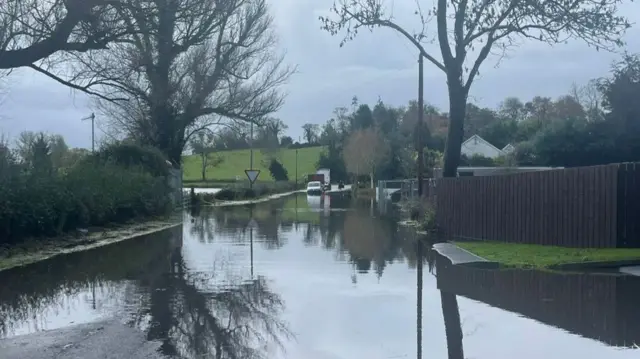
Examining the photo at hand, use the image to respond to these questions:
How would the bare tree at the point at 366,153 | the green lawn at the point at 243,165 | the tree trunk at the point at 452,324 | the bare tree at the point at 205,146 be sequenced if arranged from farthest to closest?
the green lawn at the point at 243,165, the bare tree at the point at 366,153, the bare tree at the point at 205,146, the tree trunk at the point at 452,324

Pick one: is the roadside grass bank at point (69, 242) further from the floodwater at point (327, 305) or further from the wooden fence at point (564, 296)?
the wooden fence at point (564, 296)

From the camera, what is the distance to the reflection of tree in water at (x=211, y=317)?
965cm

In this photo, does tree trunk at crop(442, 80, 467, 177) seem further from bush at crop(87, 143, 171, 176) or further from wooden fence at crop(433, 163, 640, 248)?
bush at crop(87, 143, 171, 176)

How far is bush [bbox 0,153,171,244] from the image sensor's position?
2059 cm

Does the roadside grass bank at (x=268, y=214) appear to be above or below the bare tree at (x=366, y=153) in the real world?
below

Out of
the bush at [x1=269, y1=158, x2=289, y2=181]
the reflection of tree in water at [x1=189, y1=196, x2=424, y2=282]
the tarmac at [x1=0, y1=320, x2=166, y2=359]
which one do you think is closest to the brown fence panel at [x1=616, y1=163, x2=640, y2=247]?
the reflection of tree in water at [x1=189, y1=196, x2=424, y2=282]

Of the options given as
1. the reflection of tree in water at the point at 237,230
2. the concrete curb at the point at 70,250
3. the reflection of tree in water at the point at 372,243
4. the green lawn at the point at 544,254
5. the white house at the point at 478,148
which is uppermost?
the white house at the point at 478,148

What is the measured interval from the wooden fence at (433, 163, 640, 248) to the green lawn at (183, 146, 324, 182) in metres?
73.1

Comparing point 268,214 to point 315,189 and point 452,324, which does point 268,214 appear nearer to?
point 452,324

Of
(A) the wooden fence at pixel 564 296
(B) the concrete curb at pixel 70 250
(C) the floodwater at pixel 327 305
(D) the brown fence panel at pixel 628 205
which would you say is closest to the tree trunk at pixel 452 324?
(C) the floodwater at pixel 327 305

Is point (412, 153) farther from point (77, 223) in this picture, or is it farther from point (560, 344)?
point (560, 344)

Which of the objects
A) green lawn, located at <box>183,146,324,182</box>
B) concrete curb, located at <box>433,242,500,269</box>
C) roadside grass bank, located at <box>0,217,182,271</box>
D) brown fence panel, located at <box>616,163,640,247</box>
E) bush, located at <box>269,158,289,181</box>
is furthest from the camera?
bush, located at <box>269,158,289,181</box>

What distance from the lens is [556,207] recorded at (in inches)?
797

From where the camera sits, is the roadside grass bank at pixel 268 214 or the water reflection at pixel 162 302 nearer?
the water reflection at pixel 162 302
